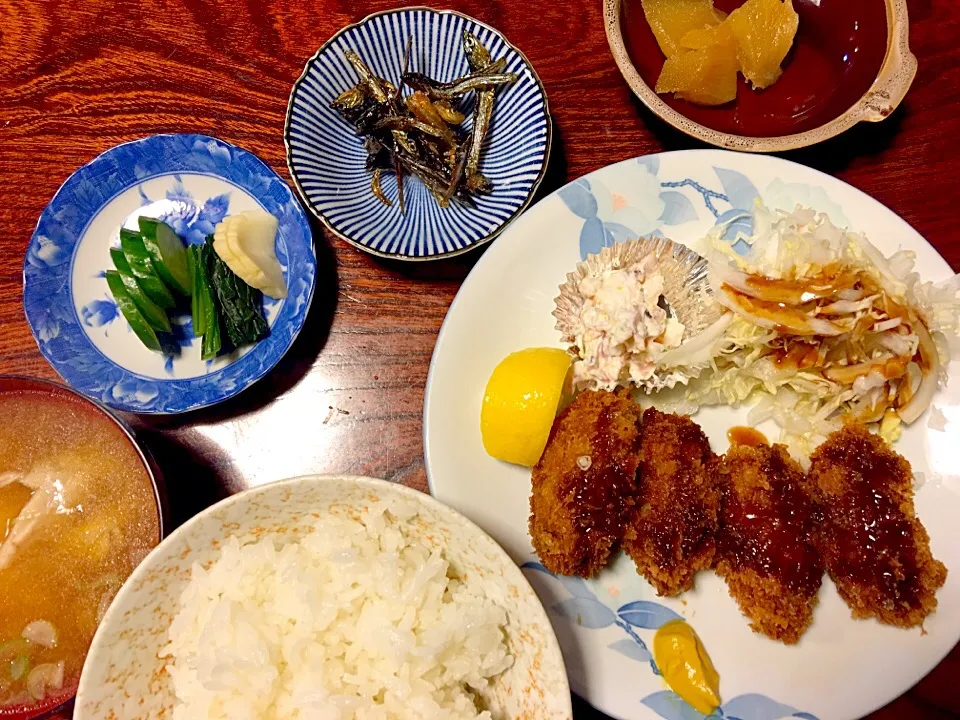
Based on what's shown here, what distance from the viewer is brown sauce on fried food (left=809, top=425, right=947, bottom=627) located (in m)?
1.75

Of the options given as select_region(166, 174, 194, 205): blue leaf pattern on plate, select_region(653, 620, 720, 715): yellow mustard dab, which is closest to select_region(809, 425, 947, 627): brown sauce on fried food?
select_region(653, 620, 720, 715): yellow mustard dab

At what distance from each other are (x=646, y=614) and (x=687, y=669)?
17 cm

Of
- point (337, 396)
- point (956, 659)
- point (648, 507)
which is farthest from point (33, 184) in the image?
point (956, 659)

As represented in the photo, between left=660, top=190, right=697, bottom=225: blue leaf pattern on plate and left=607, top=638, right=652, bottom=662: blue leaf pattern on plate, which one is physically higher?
left=660, top=190, right=697, bottom=225: blue leaf pattern on plate

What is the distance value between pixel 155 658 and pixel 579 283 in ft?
4.78

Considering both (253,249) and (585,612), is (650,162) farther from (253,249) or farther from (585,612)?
(585,612)

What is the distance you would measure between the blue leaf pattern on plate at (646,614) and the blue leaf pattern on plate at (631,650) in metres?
0.05

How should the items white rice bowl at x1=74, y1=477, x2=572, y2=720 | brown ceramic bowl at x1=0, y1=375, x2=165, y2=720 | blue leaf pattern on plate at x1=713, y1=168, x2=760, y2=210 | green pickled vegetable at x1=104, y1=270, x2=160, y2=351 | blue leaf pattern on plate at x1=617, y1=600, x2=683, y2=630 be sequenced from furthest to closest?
blue leaf pattern on plate at x1=713, y1=168, x2=760, y2=210, green pickled vegetable at x1=104, y1=270, x2=160, y2=351, blue leaf pattern on plate at x1=617, y1=600, x2=683, y2=630, brown ceramic bowl at x1=0, y1=375, x2=165, y2=720, white rice bowl at x1=74, y1=477, x2=572, y2=720

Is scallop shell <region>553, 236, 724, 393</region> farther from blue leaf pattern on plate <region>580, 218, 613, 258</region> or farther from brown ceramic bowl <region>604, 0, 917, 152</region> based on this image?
brown ceramic bowl <region>604, 0, 917, 152</region>

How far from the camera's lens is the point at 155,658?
143 cm

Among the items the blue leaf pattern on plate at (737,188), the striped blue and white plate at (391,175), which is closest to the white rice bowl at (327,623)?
the striped blue and white plate at (391,175)

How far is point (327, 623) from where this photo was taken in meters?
1.42

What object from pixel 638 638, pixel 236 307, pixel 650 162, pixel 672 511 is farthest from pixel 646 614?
pixel 236 307

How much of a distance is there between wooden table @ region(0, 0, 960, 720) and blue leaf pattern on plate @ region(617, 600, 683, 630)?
739 millimetres
